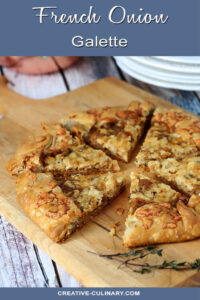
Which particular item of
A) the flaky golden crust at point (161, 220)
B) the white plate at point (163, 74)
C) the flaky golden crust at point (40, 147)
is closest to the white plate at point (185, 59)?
the white plate at point (163, 74)

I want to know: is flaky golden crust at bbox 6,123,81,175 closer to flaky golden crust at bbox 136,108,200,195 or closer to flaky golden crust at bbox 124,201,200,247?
flaky golden crust at bbox 136,108,200,195

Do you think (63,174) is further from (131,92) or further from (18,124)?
(131,92)

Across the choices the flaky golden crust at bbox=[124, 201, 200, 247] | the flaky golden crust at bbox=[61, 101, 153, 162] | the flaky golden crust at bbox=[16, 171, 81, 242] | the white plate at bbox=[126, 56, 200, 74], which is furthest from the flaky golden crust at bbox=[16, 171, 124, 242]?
the white plate at bbox=[126, 56, 200, 74]

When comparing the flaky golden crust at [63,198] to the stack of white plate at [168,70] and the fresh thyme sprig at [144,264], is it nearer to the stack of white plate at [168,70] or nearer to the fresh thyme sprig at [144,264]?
the fresh thyme sprig at [144,264]

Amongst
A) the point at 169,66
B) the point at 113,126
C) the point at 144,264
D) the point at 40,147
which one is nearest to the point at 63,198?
the point at 40,147

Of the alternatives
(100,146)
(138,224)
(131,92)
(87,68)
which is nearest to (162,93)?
(131,92)
